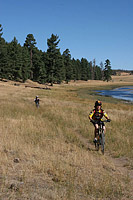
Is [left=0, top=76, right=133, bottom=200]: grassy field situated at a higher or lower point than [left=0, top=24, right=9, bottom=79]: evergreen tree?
lower

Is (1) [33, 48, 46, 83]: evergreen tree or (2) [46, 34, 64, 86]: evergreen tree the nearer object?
(2) [46, 34, 64, 86]: evergreen tree

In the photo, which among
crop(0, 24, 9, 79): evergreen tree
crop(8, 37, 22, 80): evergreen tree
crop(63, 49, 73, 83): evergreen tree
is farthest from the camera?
crop(63, 49, 73, 83): evergreen tree

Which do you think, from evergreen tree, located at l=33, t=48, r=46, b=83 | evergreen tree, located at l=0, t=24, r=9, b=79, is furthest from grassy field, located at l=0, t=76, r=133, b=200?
evergreen tree, located at l=33, t=48, r=46, b=83

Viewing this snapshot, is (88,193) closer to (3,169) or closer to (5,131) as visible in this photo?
(3,169)

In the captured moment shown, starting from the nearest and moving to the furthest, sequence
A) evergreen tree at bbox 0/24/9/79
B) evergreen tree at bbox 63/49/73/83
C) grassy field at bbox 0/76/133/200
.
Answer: grassy field at bbox 0/76/133/200
evergreen tree at bbox 0/24/9/79
evergreen tree at bbox 63/49/73/83

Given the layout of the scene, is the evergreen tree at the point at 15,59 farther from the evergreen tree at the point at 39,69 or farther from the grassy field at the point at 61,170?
the grassy field at the point at 61,170

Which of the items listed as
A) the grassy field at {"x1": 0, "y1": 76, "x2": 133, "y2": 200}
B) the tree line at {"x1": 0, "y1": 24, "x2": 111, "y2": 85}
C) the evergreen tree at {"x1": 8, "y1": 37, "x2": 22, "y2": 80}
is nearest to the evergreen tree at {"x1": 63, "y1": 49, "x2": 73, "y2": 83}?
the tree line at {"x1": 0, "y1": 24, "x2": 111, "y2": 85}

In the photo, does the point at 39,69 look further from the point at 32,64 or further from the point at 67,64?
the point at 67,64

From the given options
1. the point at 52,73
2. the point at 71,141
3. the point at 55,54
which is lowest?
the point at 71,141

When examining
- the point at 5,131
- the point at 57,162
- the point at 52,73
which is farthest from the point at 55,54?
the point at 57,162

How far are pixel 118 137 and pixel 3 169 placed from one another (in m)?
6.20

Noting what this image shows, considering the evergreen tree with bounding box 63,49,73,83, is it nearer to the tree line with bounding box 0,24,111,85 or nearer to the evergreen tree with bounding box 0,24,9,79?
the tree line with bounding box 0,24,111,85

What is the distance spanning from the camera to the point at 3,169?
17.8 ft

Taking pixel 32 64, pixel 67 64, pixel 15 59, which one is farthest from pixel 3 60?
pixel 67 64
